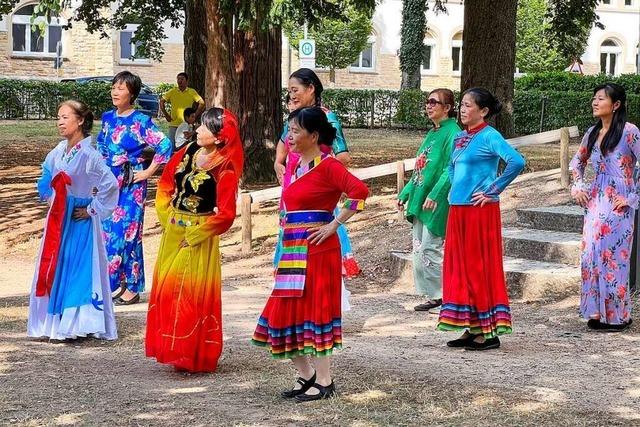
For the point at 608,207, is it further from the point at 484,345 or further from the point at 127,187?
the point at 127,187

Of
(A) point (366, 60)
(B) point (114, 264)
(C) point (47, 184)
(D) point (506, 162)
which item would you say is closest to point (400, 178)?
(B) point (114, 264)

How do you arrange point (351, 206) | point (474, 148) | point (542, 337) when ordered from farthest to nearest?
point (542, 337) < point (474, 148) < point (351, 206)

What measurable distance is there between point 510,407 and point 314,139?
1800mm

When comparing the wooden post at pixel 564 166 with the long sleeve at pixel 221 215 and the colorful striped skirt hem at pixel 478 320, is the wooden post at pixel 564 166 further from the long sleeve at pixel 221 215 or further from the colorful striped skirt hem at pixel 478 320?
the long sleeve at pixel 221 215

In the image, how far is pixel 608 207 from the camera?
913 cm

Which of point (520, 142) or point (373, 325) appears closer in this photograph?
point (373, 325)

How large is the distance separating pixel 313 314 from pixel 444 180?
10.1 feet

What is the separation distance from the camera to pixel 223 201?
722 cm

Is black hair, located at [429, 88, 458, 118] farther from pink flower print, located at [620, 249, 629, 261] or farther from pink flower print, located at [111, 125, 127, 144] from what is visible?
pink flower print, located at [111, 125, 127, 144]

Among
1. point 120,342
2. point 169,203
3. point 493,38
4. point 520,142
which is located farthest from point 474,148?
point 493,38

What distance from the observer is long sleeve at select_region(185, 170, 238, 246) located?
283 inches

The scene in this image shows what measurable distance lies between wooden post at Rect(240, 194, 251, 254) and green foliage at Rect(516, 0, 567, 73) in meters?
38.1

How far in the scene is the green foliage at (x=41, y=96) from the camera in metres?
37.2

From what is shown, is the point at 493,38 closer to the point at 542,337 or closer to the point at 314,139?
the point at 542,337
